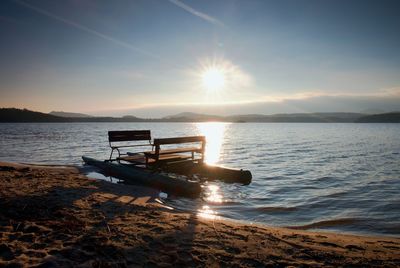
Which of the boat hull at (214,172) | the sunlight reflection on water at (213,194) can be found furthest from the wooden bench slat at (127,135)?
the sunlight reflection on water at (213,194)

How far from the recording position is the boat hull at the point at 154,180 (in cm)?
1091

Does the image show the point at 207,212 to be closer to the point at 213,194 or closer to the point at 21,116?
the point at 213,194

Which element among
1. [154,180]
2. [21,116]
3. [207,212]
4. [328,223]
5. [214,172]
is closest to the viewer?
[328,223]

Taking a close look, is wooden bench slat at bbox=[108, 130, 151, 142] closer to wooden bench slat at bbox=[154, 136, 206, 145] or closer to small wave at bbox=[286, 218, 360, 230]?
wooden bench slat at bbox=[154, 136, 206, 145]

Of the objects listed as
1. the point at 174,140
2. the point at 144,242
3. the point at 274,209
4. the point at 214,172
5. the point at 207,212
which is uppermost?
the point at 174,140

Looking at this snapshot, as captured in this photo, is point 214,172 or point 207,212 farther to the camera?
point 214,172

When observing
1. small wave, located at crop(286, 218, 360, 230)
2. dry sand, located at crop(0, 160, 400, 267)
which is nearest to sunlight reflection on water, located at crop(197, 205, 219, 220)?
dry sand, located at crop(0, 160, 400, 267)

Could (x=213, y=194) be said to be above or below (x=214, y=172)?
below

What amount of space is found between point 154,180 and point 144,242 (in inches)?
266

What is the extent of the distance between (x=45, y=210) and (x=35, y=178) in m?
5.58

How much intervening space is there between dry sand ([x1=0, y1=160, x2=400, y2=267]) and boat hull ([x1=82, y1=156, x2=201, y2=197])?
3205 mm

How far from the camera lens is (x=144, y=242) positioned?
16.9 ft

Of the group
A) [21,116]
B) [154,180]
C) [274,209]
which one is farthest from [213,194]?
[21,116]

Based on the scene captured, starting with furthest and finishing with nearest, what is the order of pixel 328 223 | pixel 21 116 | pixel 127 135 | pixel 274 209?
pixel 21 116 → pixel 127 135 → pixel 274 209 → pixel 328 223
